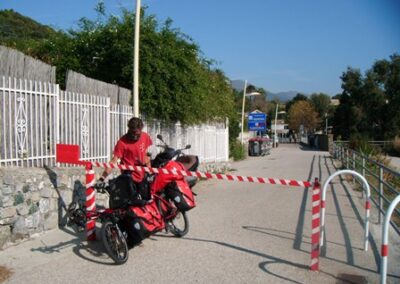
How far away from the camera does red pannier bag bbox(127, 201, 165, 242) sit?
6139mm

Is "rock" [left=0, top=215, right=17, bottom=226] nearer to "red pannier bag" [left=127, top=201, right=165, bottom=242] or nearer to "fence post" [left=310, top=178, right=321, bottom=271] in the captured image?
"red pannier bag" [left=127, top=201, right=165, bottom=242]

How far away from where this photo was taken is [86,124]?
367 inches

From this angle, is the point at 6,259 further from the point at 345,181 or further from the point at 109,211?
the point at 345,181

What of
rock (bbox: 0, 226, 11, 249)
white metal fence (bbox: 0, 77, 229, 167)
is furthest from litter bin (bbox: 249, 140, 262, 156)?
rock (bbox: 0, 226, 11, 249)

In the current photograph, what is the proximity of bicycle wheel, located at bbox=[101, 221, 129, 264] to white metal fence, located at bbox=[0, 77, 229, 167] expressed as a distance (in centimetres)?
215

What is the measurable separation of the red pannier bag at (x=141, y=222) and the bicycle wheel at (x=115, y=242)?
7.2 inches

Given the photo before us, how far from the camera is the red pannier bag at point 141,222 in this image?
242 inches

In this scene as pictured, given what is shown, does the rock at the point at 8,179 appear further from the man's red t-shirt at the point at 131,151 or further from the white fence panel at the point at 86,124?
the white fence panel at the point at 86,124

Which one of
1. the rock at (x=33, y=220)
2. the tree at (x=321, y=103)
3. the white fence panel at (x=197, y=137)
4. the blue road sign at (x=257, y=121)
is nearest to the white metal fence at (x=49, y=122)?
the rock at (x=33, y=220)

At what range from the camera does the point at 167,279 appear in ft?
17.7

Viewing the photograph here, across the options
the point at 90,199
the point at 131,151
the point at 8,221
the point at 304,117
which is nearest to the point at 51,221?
the point at 90,199

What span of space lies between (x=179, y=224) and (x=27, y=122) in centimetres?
288

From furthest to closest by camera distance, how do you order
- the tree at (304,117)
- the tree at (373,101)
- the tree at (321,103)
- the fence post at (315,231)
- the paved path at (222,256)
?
the tree at (321,103) < the tree at (304,117) < the tree at (373,101) < the fence post at (315,231) < the paved path at (222,256)

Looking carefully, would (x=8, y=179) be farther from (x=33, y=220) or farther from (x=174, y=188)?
(x=174, y=188)
